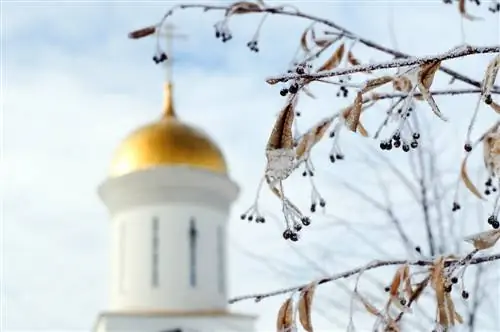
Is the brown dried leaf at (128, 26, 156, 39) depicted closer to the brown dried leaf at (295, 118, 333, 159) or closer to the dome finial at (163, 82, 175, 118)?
the brown dried leaf at (295, 118, 333, 159)

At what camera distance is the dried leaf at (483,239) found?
6.02ft

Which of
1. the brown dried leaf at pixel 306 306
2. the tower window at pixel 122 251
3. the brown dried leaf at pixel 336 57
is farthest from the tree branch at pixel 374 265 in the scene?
the tower window at pixel 122 251

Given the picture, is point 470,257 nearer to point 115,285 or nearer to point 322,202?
point 322,202

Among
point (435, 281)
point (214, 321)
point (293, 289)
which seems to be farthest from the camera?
point (214, 321)

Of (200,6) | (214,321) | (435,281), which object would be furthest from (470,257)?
(214,321)

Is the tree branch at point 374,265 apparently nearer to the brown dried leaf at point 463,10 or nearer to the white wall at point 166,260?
the brown dried leaf at point 463,10

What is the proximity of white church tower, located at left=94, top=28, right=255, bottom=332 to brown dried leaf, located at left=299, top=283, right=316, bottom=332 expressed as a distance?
13993 mm

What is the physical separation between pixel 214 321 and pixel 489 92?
14.7m

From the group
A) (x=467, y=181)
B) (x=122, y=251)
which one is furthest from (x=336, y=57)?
(x=122, y=251)

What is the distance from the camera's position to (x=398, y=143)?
1.85m

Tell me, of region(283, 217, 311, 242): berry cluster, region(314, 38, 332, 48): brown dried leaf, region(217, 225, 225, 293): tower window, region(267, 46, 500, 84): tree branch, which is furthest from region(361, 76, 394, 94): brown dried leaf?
region(217, 225, 225, 293): tower window

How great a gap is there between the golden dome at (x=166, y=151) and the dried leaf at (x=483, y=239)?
14859 millimetres

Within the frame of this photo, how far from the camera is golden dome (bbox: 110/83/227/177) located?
54.7 feet

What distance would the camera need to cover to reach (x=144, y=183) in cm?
1692
